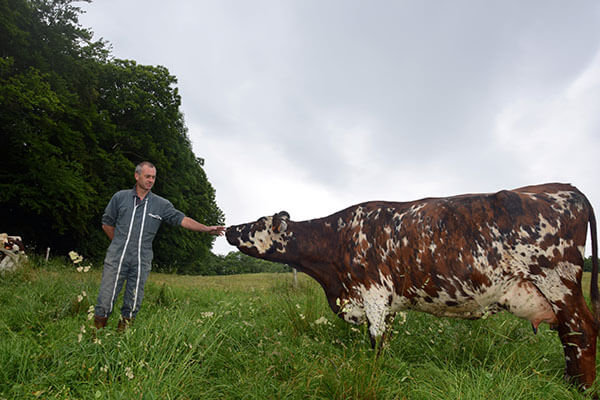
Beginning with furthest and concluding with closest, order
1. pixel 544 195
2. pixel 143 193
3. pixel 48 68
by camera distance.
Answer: pixel 48 68 → pixel 143 193 → pixel 544 195

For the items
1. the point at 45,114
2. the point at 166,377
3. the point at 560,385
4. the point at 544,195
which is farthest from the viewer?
the point at 45,114

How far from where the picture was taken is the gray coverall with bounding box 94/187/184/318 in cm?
466

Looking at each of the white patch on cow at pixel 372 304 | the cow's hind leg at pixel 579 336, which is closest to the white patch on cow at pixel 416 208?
the white patch on cow at pixel 372 304

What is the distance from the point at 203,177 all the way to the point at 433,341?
26114mm

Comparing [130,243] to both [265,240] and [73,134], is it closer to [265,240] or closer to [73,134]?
[265,240]

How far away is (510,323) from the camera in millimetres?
5129

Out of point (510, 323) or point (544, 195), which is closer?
point (544, 195)

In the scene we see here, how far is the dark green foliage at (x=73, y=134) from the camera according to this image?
48.8ft

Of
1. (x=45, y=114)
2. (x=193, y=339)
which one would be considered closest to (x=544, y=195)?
(x=193, y=339)

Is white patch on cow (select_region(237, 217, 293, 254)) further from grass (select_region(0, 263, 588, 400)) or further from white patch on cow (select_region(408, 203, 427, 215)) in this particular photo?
white patch on cow (select_region(408, 203, 427, 215))

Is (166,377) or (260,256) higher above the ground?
(260,256)

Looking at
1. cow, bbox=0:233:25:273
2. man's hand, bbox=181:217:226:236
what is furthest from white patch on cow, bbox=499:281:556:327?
cow, bbox=0:233:25:273

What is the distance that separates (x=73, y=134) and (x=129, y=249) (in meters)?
15.3

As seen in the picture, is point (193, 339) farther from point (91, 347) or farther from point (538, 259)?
point (538, 259)
